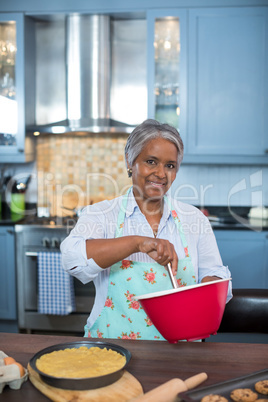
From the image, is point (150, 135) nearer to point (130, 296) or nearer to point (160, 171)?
point (160, 171)

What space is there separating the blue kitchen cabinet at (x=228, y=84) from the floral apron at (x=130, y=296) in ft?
6.04

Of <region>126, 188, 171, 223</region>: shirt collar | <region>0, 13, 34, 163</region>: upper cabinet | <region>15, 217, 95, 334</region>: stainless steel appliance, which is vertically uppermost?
<region>0, 13, 34, 163</region>: upper cabinet

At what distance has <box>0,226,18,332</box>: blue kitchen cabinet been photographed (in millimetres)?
3203

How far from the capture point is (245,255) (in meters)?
3.12

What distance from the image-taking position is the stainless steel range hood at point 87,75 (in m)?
3.37

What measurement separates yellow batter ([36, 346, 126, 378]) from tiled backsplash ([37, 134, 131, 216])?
2.53m

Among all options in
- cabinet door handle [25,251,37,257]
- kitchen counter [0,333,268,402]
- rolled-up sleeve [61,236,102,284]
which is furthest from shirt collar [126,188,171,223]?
cabinet door handle [25,251,37,257]

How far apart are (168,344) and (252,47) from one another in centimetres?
252

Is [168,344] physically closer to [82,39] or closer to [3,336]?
[3,336]

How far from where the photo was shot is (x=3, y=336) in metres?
1.33

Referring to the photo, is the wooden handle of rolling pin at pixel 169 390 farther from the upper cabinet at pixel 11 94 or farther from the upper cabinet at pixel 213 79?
the upper cabinet at pixel 11 94

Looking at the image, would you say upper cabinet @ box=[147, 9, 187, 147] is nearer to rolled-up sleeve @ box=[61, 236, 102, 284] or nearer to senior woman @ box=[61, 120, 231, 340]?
senior woman @ box=[61, 120, 231, 340]

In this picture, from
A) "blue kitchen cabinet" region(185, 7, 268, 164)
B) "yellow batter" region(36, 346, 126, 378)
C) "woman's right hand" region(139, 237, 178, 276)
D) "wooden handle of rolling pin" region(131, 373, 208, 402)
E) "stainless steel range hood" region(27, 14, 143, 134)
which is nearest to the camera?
"wooden handle of rolling pin" region(131, 373, 208, 402)

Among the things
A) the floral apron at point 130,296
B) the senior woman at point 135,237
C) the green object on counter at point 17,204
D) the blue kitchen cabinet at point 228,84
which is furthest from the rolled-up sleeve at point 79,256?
the green object on counter at point 17,204
